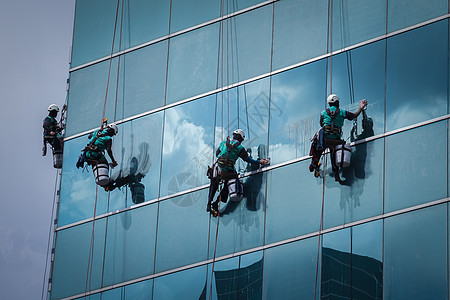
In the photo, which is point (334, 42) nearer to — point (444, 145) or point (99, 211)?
point (444, 145)

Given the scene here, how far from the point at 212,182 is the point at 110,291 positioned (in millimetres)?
4029

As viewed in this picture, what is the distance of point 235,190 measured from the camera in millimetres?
27922

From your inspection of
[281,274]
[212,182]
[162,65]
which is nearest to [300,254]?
[281,274]

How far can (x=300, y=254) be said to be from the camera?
2675 centimetres

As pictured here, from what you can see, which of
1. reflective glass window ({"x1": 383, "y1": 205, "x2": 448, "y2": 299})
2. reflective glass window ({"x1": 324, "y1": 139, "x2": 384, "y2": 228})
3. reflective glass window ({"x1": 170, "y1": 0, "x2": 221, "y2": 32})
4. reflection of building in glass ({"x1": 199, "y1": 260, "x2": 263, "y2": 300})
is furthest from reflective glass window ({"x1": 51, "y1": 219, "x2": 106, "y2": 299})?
reflective glass window ({"x1": 383, "y1": 205, "x2": 448, "y2": 299})

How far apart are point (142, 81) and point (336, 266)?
336 inches

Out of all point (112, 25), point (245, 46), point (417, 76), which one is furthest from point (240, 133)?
point (112, 25)

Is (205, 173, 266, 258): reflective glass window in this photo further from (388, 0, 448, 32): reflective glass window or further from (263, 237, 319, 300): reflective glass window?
(388, 0, 448, 32): reflective glass window

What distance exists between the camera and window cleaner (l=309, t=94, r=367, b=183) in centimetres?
2645

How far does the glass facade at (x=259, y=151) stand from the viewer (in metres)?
25.8

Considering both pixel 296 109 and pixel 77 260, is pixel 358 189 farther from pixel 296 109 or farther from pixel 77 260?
pixel 77 260

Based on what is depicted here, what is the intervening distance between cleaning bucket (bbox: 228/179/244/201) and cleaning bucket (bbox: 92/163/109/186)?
3971 millimetres

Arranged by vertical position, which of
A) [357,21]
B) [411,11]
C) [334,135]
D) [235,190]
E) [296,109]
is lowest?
[235,190]

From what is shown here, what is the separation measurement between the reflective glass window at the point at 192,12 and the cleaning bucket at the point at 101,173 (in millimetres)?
4220
